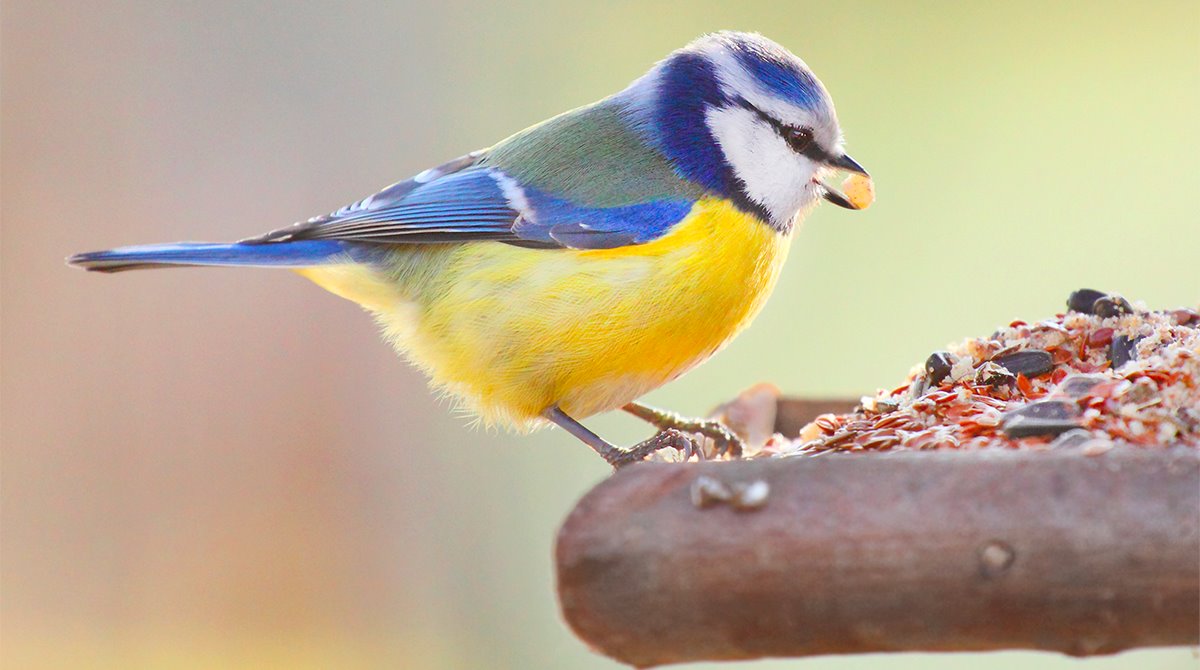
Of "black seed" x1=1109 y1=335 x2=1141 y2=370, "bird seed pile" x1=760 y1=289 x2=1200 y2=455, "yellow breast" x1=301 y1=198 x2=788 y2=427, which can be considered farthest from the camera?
"yellow breast" x1=301 y1=198 x2=788 y2=427

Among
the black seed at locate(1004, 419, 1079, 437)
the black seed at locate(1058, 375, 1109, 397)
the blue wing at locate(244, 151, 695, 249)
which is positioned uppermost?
the blue wing at locate(244, 151, 695, 249)

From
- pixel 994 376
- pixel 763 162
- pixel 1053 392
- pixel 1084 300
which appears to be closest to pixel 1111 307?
pixel 1084 300

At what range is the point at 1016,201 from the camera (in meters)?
5.84

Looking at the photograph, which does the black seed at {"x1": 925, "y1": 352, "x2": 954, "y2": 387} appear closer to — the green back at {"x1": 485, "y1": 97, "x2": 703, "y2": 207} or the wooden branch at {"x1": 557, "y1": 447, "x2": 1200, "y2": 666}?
the green back at {"x1": 485, "y1": 97, "x2": 703, "y2": 207}

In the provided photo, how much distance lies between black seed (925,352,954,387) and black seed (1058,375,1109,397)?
32 cm

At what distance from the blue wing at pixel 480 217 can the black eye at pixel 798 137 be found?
28cm

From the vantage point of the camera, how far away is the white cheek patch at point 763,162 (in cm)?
249

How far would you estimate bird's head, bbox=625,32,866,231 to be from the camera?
2.47 metres

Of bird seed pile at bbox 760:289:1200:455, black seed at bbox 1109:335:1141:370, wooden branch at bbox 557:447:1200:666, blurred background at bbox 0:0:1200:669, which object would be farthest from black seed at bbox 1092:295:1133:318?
blurred background at bbox 0:0:1200:669

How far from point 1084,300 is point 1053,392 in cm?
60

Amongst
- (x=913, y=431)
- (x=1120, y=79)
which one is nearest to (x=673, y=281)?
(x=913, y=431)

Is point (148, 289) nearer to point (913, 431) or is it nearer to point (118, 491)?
point (118, 491)

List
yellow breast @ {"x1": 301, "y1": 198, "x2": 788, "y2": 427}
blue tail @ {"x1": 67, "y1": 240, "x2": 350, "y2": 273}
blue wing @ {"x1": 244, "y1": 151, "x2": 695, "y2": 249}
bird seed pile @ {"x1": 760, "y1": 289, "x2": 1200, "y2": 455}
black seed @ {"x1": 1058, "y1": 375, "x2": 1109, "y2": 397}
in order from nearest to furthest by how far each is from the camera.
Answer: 1. bird seed pile @ {"x1": 760, "y1": 289, "x2": 1200, "y2": 455}
2. black seed @ {"x1": 1058, "y1": 375, "x2": 1109, "y2": 397}
3. yellow breast @ {"x1": 301, "y1": 198, "x2": 788, "y2": 427}
4. blue wing @ {"x1": 244, "y1": 151, "x2": 695, "y2": 249}
5. blue tail @ {"x1": 67, "y1": 240, "x2": 350, "y2": 273}

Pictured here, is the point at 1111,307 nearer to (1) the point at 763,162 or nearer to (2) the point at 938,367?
(2) the point at 938,367
